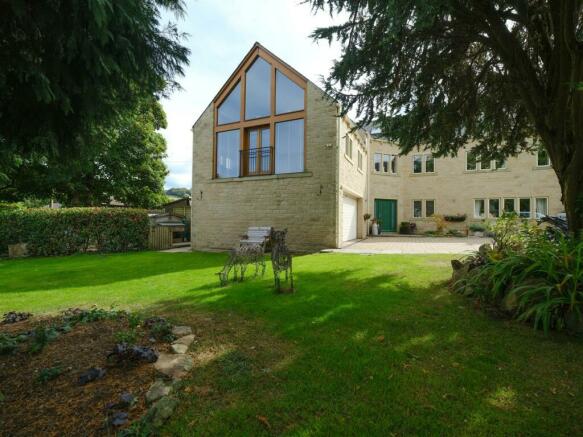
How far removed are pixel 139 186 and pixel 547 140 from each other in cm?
2431

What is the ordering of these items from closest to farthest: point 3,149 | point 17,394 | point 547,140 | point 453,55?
1. point 17,394
2. point 3,149
3. point 547,140
4. point 453,55

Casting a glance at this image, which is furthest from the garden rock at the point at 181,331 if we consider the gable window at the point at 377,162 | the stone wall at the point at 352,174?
the gable window at the point at 377,162

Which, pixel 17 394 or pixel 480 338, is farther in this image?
pixel 480 338

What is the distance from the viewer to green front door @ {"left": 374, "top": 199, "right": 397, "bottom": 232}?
2187cm

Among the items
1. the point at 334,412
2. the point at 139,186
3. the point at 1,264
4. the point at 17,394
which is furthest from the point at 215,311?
the point at 139,186

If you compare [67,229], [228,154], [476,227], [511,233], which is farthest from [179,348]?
[476,227]

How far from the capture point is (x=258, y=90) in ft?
45.3

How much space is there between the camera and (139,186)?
898 inches

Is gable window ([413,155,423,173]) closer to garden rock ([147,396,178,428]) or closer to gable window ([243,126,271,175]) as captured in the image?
gable window ([243,126,271,175])

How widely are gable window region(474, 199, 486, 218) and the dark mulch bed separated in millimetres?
22685

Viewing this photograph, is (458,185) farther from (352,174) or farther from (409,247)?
(409,247)

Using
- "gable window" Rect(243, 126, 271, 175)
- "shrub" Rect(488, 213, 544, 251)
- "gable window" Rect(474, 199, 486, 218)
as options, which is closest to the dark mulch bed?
"shrub" Rect(488, 213, 544, 251)

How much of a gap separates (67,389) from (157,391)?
0.82 m

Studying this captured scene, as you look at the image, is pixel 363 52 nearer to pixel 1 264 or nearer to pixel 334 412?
pixel 334 412
